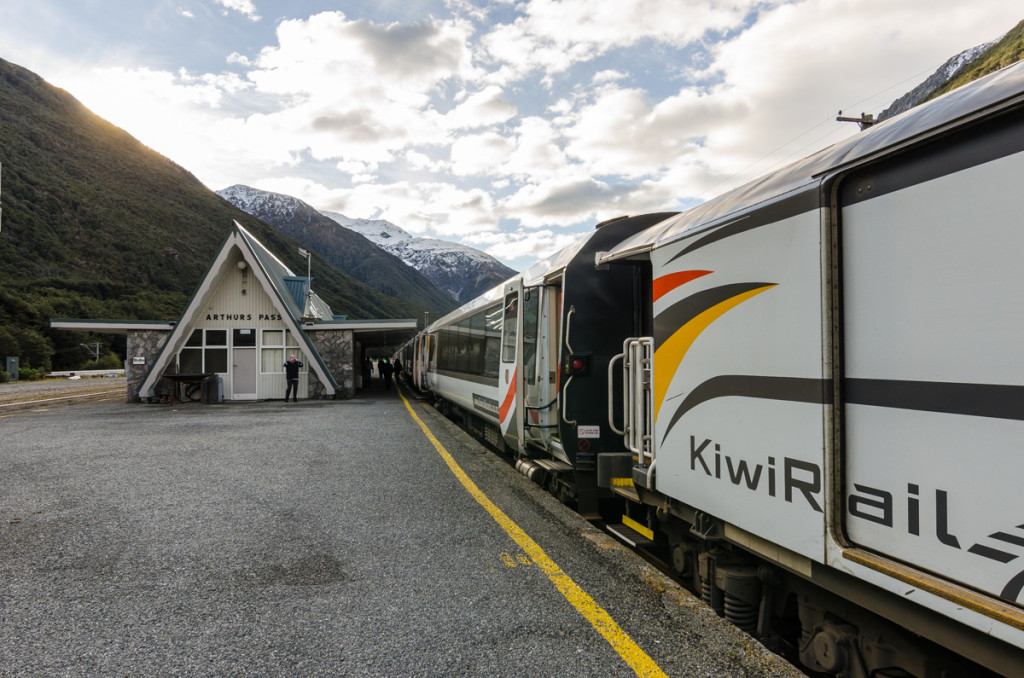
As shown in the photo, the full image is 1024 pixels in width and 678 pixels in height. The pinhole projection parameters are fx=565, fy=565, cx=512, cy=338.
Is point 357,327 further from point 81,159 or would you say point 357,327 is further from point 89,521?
point 81,159

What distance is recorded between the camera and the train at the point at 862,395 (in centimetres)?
174

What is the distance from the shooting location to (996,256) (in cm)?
175

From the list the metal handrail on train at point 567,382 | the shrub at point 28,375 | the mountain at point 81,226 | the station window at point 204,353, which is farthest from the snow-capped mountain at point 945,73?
the mountain at point 81,226

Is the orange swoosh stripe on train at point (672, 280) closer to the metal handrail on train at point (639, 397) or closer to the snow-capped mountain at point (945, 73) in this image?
the metal handrail on train at point (639, 397)

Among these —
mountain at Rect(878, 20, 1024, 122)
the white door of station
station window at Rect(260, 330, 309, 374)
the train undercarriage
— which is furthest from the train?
mountain at Rect(878, 20, 1024, 122)

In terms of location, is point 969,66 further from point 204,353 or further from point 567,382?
point 567,382

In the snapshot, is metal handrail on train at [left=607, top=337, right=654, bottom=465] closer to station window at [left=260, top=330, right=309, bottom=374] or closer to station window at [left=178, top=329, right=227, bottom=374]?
station window at [left=260, top=330, right=309, bottom=374]

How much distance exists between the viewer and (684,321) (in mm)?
3398

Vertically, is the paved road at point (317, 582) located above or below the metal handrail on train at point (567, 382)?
below

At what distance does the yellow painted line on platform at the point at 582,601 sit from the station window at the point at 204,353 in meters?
18.6

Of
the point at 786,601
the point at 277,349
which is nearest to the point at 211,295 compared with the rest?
the point at 277,349

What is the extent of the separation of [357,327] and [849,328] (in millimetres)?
21002

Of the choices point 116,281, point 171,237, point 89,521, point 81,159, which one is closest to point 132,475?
point 89,521

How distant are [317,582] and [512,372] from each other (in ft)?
11.2
